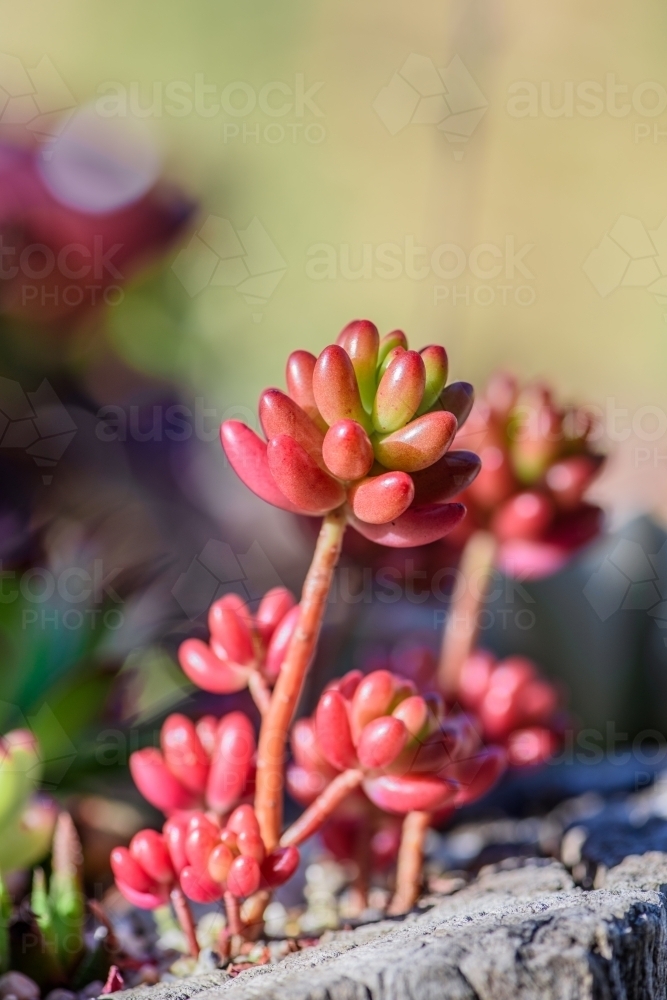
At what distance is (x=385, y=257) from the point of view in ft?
5.40

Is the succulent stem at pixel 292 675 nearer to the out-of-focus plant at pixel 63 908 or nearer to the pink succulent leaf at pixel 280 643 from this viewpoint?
Answer: the pink succulent leaf at pixel 280 643

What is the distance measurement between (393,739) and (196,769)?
0.15 meters

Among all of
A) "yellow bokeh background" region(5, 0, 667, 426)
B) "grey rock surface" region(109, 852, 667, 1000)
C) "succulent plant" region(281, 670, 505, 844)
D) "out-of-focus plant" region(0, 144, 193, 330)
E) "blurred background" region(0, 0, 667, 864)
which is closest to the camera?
"grey rock surface" region(109, 852, 667, 1000)

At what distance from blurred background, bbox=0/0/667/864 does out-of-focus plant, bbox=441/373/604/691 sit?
8 centimetres

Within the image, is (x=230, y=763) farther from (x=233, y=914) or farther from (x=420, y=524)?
(x=420, y=524)

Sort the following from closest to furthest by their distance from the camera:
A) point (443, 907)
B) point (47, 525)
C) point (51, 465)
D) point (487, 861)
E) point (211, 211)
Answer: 1. point (443, 907)
2. point (487, 861)
3. point (47, 525)
4. point (51, 465)
5. point (211, 211)

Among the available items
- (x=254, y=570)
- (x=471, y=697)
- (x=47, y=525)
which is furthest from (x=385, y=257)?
(x=471, y=697)

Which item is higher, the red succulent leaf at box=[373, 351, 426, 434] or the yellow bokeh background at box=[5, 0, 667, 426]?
the yellow bokeh background at box=[5, 0, 667, 426]

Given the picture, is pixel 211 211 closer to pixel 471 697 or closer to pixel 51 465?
pixel 51 465

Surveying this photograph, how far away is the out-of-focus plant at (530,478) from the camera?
0.68m

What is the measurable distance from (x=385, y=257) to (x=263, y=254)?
24 centimetres

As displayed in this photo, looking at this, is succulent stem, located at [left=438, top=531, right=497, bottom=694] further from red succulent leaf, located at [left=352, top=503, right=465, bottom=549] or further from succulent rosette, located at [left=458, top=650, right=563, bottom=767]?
red succulent leaf, located at [left=352, top=503, right=465, bottom=549]

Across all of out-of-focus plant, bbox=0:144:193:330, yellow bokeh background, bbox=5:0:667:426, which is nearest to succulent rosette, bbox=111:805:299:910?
out-of-focus plant, bbox=0:144:193:330

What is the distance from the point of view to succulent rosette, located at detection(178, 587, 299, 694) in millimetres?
517
